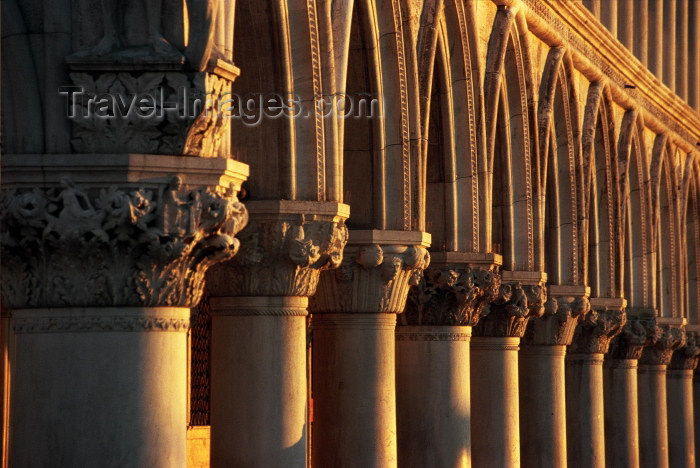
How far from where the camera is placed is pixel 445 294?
19031 millimetres

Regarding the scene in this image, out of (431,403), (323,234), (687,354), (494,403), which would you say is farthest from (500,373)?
(687,354)

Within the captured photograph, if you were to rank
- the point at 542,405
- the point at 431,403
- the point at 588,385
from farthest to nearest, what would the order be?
the point at 588,385, the point at 542,405, the point at 431,403

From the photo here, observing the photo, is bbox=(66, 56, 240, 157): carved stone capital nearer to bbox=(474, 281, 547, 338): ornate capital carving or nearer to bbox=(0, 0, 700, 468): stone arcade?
bbox=(0, 0, 700, 468): stone arcade

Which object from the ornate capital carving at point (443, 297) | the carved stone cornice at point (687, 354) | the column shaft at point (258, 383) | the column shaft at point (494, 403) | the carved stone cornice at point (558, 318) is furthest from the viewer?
the carved stone cornice at point (687, 354)

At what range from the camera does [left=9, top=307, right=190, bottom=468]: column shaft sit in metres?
11.0

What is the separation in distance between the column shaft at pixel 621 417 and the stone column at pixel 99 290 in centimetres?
1873

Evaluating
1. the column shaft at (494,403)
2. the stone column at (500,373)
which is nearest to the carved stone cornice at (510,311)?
the stone column at (500,373)

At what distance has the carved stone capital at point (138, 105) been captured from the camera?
11.1m

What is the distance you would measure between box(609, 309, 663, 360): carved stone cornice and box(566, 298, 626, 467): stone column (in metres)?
2.13

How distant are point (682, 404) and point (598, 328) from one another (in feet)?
27.8

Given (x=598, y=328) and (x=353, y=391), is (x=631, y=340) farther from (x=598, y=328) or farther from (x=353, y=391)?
(x=353, y=391)

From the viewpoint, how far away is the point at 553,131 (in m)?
24.4

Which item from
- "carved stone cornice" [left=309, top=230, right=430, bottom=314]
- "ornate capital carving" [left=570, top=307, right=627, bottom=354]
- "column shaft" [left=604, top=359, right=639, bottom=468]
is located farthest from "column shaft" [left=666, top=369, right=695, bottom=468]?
"carved stone cornice" [left=309, top=230, right=430, bottom=314]

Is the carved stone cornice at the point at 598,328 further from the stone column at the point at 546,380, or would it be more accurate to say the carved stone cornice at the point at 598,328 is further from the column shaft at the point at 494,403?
the column shaft at the point at 494,403
